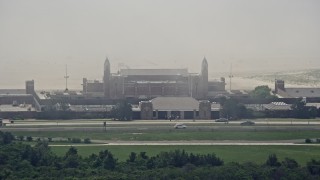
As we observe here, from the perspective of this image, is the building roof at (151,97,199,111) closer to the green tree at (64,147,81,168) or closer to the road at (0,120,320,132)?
the road at (0,120,320,132)

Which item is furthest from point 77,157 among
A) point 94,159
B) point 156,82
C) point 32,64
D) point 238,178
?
point 32,64

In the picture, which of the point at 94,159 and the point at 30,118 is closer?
the point at 94,159

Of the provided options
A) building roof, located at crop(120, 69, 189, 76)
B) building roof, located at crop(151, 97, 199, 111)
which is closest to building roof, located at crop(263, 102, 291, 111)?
building roof, located at crop(151, 97, 199, 111)

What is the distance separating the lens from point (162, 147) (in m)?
33.2

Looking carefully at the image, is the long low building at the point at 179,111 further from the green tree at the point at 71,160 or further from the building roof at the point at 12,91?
the green tree at the point at 71,160

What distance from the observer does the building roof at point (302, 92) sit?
49344mm

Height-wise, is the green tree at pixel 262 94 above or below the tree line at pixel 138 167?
above

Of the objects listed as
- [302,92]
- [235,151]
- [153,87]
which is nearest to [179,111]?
[153,87]

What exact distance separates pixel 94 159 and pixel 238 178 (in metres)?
5.66

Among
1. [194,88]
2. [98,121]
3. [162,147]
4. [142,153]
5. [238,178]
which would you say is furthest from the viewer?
[194,88]

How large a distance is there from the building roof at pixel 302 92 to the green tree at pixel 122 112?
436 inches

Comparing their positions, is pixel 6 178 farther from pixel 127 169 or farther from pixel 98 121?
pixel 98 121

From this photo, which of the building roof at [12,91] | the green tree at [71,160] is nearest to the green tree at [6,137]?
the green tree at [71,160]

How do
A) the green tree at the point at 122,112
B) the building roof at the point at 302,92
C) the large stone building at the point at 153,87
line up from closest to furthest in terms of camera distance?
the green tree at the point at 122,112 → the large stone building at the point at 153,87 → the building roof at the point at 302,92
